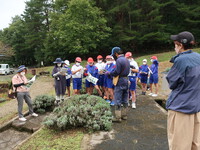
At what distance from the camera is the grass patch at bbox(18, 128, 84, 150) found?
3.55 m

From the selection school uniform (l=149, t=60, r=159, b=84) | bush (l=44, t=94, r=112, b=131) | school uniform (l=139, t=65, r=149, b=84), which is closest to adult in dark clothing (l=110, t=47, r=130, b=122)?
bush (l=44, t=94, r=112, b=131)

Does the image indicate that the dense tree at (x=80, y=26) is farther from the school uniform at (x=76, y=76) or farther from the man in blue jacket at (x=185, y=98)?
the man in blue jacket at (x=185, y=98)

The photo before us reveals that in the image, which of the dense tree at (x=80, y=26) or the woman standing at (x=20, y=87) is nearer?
the woman standing at (x=20, y=87)

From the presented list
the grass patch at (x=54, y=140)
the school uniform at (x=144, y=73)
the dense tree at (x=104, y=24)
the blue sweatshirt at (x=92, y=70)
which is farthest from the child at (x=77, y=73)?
the dense tree at (x=104, y=24)

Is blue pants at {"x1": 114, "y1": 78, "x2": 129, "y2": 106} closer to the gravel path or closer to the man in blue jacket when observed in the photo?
the man in blue jacket

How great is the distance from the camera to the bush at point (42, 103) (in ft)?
21.5

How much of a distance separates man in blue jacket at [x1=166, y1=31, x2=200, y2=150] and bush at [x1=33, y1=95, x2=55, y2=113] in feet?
17.9

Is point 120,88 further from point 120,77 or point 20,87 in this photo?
point 20,87

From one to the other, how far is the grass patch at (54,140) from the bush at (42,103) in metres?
2.34

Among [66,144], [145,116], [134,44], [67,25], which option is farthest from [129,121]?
[134,44]

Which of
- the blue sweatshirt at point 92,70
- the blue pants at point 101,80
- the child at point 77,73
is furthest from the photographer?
the blue pants at point 101,80

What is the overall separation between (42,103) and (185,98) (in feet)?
18.9

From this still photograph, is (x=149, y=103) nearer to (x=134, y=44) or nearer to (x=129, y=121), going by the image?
(x=129, y=121)

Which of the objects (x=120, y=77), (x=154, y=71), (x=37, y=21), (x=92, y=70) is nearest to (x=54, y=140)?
(x=120, y=77)
